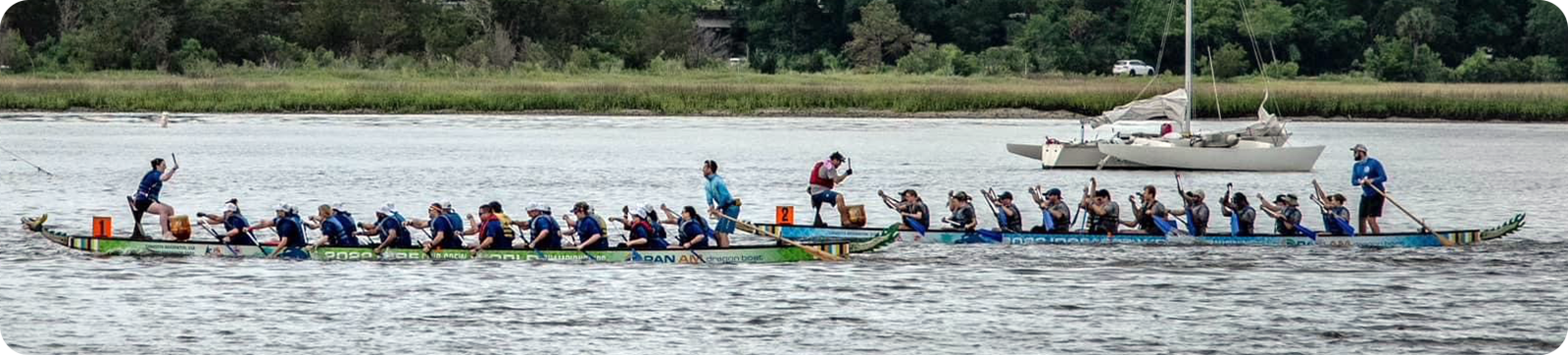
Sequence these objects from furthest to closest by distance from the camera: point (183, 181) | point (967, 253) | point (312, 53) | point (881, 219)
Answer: point (312, 53) < point (183, 181) < point (881, 219) < point (967, 253)

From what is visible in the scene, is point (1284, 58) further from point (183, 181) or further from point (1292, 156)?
point (183, 181)

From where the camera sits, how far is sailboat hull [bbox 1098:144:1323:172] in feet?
189

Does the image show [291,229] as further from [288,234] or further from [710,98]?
[710,98]

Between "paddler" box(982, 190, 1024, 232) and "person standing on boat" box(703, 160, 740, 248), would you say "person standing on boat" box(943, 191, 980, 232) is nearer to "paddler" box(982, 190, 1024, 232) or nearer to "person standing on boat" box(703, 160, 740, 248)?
"paddler" box(982, 190, 1024, 232)

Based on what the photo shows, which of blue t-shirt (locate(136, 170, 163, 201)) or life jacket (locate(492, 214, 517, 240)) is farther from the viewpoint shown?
blue t-shirt (locate(136, 170, 163, 201))

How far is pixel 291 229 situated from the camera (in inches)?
1266

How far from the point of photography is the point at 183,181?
54.1 metres

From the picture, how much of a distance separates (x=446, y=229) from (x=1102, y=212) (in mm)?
9550

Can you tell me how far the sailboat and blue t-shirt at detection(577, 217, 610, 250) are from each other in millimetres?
27559

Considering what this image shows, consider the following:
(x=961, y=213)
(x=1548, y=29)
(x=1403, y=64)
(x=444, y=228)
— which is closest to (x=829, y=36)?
(x=1403, y=64)

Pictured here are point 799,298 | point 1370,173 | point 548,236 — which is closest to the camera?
point 799,298

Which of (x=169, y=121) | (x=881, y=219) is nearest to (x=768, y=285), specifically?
(x=881, y=219)

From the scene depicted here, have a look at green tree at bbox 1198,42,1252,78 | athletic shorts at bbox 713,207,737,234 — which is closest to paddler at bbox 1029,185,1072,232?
athletic shorts at bbox 713,207,737,234

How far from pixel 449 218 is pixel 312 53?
7106 centimetres
